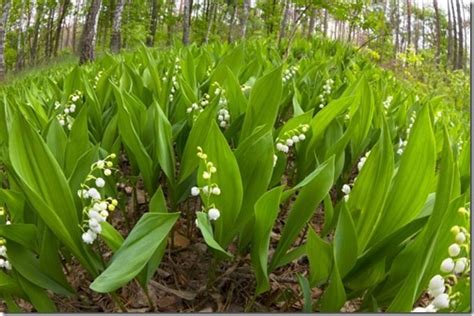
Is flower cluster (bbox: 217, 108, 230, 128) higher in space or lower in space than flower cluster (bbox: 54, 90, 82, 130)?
higher

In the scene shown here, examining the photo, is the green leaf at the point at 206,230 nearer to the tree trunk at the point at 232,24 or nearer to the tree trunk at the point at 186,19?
the tree trunk at the point at 186,19

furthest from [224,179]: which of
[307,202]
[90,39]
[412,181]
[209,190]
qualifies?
[90,39]

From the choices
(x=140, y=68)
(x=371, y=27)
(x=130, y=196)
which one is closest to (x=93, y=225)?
(x=130, y=196)

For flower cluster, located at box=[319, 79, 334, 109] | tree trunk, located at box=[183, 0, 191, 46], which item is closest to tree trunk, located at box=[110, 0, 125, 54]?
tree trunk, located at box=[183, 0, 191, 46]

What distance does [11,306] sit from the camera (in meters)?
0.83

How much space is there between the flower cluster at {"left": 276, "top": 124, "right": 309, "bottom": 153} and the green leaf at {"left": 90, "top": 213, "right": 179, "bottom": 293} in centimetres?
34

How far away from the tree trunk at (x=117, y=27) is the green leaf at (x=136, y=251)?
3696 millimetres

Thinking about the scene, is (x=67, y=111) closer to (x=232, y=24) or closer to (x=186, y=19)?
(x=186, y=19)

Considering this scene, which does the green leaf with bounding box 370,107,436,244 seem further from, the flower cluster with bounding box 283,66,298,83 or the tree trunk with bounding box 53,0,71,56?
the tree trunk with bounding box 53,0,71,56

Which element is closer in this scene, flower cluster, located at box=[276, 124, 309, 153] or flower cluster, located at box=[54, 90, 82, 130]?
flower cluster, located at box=[276, 124, 309, 153]

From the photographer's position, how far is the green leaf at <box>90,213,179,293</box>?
68 centimetres

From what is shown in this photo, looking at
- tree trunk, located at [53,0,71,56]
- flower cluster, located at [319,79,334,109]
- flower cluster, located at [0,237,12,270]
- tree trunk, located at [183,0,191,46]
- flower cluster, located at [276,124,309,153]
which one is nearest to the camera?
flower cluster, located at [0,237,12,270]

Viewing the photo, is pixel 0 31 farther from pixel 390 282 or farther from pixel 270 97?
pixel 390 282

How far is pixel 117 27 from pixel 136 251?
4196mm
